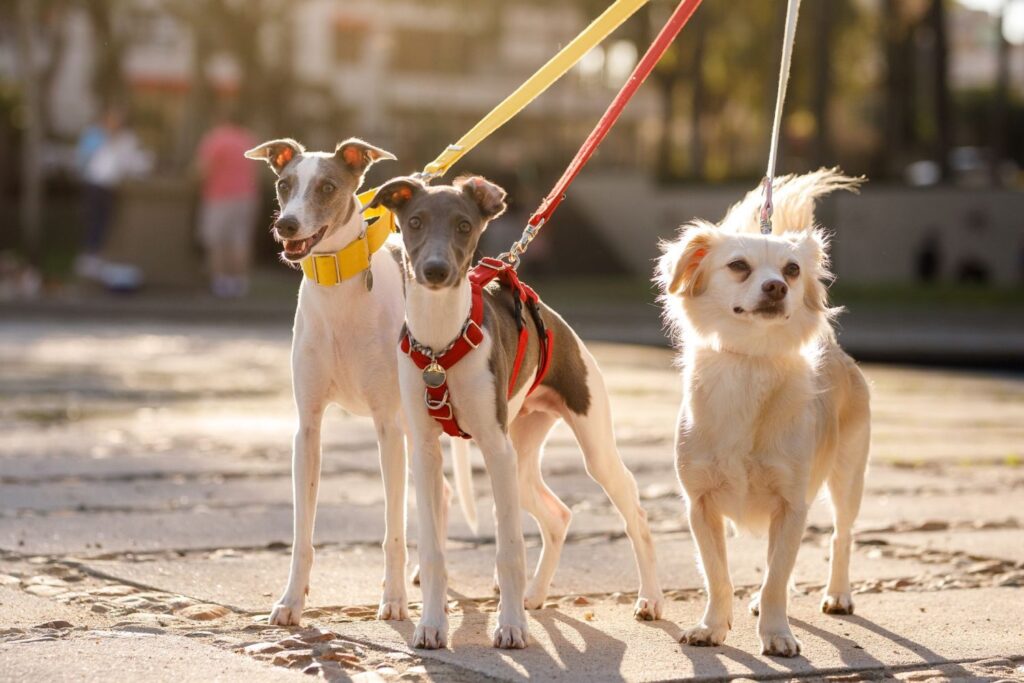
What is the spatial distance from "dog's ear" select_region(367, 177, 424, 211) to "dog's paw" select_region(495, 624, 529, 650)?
138cm

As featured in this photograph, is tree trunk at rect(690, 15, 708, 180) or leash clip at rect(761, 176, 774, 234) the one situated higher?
tree trunk at rect(690, 15, 708, 180)

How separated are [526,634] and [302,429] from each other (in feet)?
3.59

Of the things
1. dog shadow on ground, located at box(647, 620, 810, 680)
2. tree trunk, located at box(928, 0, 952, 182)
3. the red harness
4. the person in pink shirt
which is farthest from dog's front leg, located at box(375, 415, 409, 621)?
tree trunk, located at box(928, 0, 952, 182)

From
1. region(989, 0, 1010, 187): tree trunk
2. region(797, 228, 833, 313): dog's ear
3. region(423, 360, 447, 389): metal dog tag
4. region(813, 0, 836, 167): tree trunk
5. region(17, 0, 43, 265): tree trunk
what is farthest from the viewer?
region(989, 0, 1010, 187): tree trunk

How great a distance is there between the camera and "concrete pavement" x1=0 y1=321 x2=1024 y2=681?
489 cm

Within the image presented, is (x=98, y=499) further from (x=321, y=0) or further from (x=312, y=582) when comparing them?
(x=321, y=0)

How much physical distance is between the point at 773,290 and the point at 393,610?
1655 mm

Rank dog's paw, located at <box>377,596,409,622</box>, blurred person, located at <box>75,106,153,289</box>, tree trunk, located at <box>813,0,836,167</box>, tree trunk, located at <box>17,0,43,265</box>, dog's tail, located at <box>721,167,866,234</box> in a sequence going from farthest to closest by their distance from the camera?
tree trunk, located at <box>813,0,836,167</box> → tree trunk, located at <box>17,0,43,265</box> → blurred person, located at <box>75,106,153,289</box> → dog's tail, located at <box>721,167,866,234</box> → dog's paw, located at <box>377,596,409,622</box>

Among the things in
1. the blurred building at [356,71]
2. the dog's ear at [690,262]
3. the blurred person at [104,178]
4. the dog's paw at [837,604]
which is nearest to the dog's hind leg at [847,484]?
the dog's paw at [837,604]

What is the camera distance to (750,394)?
5332 mm

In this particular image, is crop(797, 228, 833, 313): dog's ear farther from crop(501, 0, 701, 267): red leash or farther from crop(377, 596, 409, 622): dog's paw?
crop(377, 596, 409, 622): dog's paw

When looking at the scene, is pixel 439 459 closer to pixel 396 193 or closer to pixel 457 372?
pixel 457 372

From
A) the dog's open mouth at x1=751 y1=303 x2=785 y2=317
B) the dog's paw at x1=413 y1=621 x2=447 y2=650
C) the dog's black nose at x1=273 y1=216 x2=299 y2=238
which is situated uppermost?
the dog's black nose at x1=273 y1=216 x2=299 y2=238

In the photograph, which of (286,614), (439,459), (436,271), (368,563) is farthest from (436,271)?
(368,563)
